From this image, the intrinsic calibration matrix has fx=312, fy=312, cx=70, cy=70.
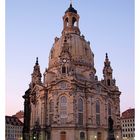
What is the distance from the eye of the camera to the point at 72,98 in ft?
50.3

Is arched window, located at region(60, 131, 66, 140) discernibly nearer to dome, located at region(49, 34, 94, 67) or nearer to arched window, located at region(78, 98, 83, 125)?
arched window, located at region(78, 98, 83, 125)

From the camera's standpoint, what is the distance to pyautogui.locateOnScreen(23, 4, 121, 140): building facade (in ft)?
50.1

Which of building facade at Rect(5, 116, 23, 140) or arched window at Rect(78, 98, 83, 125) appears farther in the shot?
building facade at Rect(5, 116, 23, 140)

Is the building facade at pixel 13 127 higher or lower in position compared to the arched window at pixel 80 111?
lower

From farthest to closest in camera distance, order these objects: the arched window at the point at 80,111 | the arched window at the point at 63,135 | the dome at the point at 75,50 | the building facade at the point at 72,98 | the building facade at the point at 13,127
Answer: the building facade at the point at 13,127, the dome at the point at 75,50, the arched window at the point at 80,111, the building facade at the point at 72,98, the arched window at the point at 63,135

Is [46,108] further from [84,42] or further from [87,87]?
Result: [84,42]

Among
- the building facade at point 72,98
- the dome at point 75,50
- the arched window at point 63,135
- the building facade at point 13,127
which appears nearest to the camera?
the arched window at point 63,135

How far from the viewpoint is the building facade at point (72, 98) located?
1526 centimetres

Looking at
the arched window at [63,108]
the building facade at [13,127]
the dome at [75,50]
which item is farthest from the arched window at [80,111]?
the building facade at [13,127]

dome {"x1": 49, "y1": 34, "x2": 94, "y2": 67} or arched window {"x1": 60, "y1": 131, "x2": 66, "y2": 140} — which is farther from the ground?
dome {"x1": 49, "y1": 34, "x2": 94, "y2": 67}

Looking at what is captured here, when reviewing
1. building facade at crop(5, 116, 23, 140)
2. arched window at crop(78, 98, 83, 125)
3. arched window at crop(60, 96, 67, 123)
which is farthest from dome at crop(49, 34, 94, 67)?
building facade at crop(5, 116, 23, 140)

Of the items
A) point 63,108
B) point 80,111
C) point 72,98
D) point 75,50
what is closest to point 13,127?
point 63,108

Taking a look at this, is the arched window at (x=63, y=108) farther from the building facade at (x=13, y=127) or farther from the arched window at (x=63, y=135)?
the building facade at (x=13, y=127)

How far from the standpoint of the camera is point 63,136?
Answer: 14977mm
